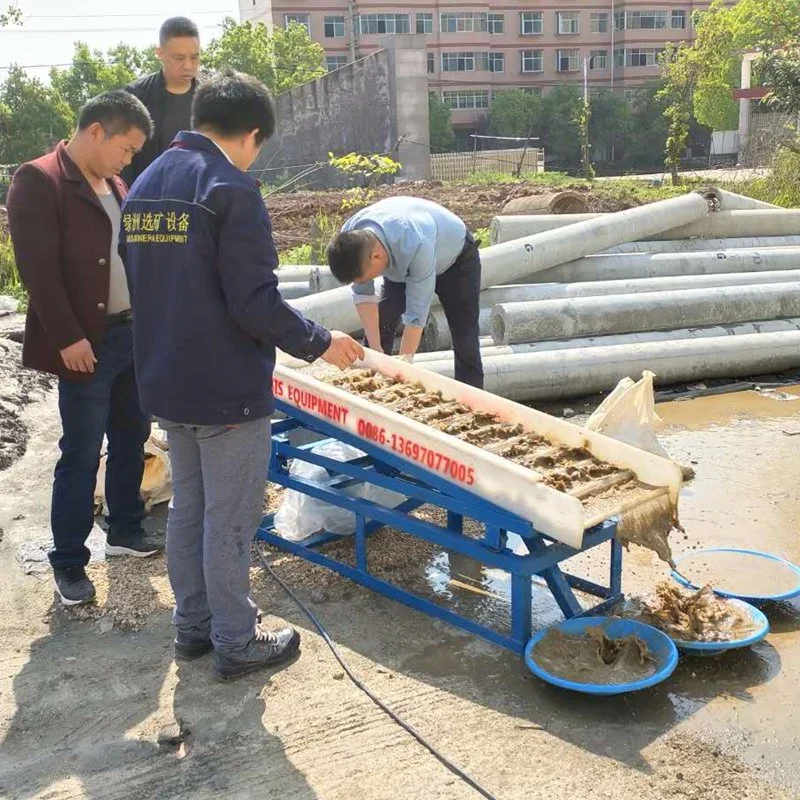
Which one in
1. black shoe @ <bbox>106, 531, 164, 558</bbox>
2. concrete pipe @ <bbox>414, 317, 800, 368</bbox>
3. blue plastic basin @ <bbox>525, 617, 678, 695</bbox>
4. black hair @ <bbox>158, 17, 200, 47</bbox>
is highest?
black hair @ <bbox>158, 17, 200, 47</bbox>

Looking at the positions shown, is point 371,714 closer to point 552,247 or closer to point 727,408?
A: point 727,408

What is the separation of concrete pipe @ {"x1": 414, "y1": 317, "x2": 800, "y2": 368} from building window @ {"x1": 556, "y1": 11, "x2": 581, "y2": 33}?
57749mm

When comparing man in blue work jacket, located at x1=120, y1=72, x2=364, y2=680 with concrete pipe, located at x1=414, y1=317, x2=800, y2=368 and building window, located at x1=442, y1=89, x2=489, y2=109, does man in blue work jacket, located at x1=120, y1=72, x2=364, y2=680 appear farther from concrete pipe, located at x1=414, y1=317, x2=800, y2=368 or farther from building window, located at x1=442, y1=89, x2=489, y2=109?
building window, located at x1=442, y1=89, x2=489, y2=109

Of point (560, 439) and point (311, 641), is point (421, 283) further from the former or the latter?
point (311, 641)

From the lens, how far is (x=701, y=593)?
351 centimetres

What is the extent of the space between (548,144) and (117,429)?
51202 mm

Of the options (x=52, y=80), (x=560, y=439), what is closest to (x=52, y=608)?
(x=560, y=439)

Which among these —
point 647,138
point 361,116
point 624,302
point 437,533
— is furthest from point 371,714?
point 647,138

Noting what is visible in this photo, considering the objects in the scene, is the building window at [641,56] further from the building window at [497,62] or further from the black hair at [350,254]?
the black hair at [350,254]

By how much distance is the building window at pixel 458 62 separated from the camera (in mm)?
56281

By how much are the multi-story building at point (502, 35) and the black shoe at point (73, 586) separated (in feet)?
180

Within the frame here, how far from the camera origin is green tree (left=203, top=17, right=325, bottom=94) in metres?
43.1

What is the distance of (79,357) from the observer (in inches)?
142

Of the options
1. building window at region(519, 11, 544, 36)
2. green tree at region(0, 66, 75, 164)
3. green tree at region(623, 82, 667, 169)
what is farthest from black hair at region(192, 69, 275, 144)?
building window at region(519, 11, 544, 36)
